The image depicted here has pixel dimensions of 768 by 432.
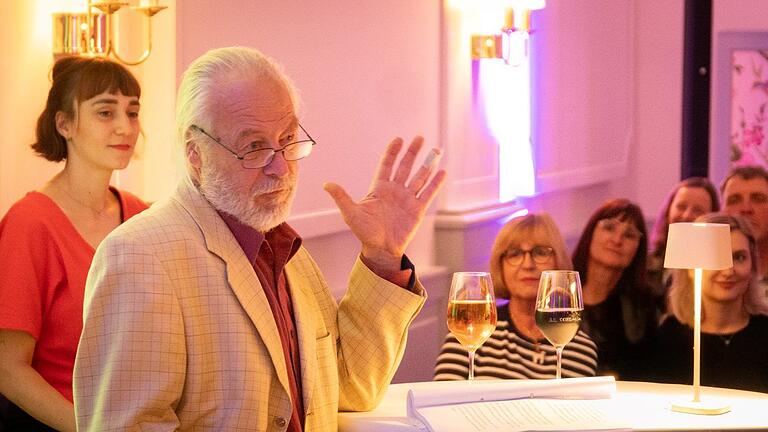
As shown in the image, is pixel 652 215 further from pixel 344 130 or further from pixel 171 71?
pixel 171 71

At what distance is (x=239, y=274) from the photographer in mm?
2180

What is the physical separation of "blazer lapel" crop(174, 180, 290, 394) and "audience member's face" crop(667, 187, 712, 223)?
3419 mm

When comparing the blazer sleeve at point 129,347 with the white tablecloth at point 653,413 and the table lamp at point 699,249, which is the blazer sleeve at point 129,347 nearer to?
the white tablecloth at point 653,413

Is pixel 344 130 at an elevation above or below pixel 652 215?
above

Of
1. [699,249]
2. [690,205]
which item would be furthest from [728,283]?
[690,205]

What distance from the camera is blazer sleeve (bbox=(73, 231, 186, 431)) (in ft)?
6.68

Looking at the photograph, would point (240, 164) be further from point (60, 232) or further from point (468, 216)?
point (468, 216)

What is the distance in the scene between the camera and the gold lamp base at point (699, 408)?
276 centimetres

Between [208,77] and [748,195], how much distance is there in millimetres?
3706

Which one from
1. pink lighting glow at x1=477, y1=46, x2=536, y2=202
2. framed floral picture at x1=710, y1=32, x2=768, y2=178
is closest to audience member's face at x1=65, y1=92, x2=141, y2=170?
pink lighting glow at x1=477, y1=46, x2=536, y2=202

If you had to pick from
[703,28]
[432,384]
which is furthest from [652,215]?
[432,384]

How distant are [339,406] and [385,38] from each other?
265 cm

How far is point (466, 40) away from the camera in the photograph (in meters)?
5.64

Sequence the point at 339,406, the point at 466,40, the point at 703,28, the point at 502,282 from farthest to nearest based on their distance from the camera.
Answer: the point at 703,28
the point at 466,40
the point at 502,282
the point at 339,406
